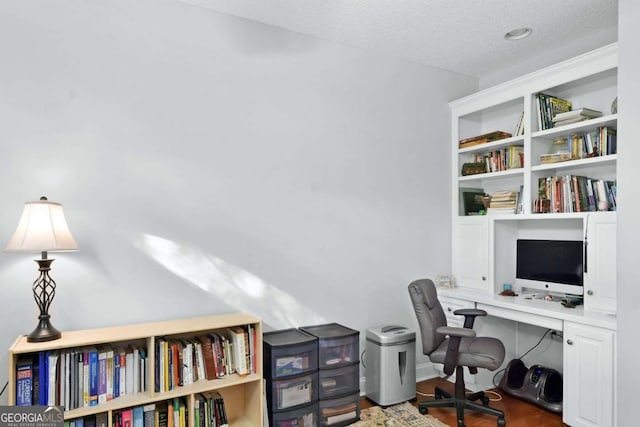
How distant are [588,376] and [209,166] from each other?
8.96ft

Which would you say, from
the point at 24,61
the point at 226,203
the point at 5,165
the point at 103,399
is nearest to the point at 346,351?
the point at 226,203

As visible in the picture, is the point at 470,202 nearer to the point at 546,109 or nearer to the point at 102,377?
the point at 546,109

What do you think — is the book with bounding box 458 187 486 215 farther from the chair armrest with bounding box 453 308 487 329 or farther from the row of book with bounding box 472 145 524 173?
the chair armrest with bounding box 453 308 487 329

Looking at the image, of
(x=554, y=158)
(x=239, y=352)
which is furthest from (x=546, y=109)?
(x=239, y=352)

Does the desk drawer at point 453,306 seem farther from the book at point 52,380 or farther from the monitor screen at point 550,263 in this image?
the book at point 52,380

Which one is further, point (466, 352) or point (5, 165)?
point (466, 352)

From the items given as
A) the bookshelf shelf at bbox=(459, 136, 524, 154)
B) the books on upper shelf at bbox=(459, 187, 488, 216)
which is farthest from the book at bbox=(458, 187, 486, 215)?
the bookshelf shelf at bbox=(459, 136, 524, 154)

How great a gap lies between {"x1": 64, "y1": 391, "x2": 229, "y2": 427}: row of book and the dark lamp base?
0.42m

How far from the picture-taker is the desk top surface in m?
2.66

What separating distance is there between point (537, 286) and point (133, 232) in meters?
2.98

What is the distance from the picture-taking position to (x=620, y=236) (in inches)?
93.2

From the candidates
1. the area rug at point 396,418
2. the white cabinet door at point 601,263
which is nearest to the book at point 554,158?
the white cabinet door at point 601,263

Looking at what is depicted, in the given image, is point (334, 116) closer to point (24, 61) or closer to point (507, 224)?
point (507, 224)

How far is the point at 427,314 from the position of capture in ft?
9.80
